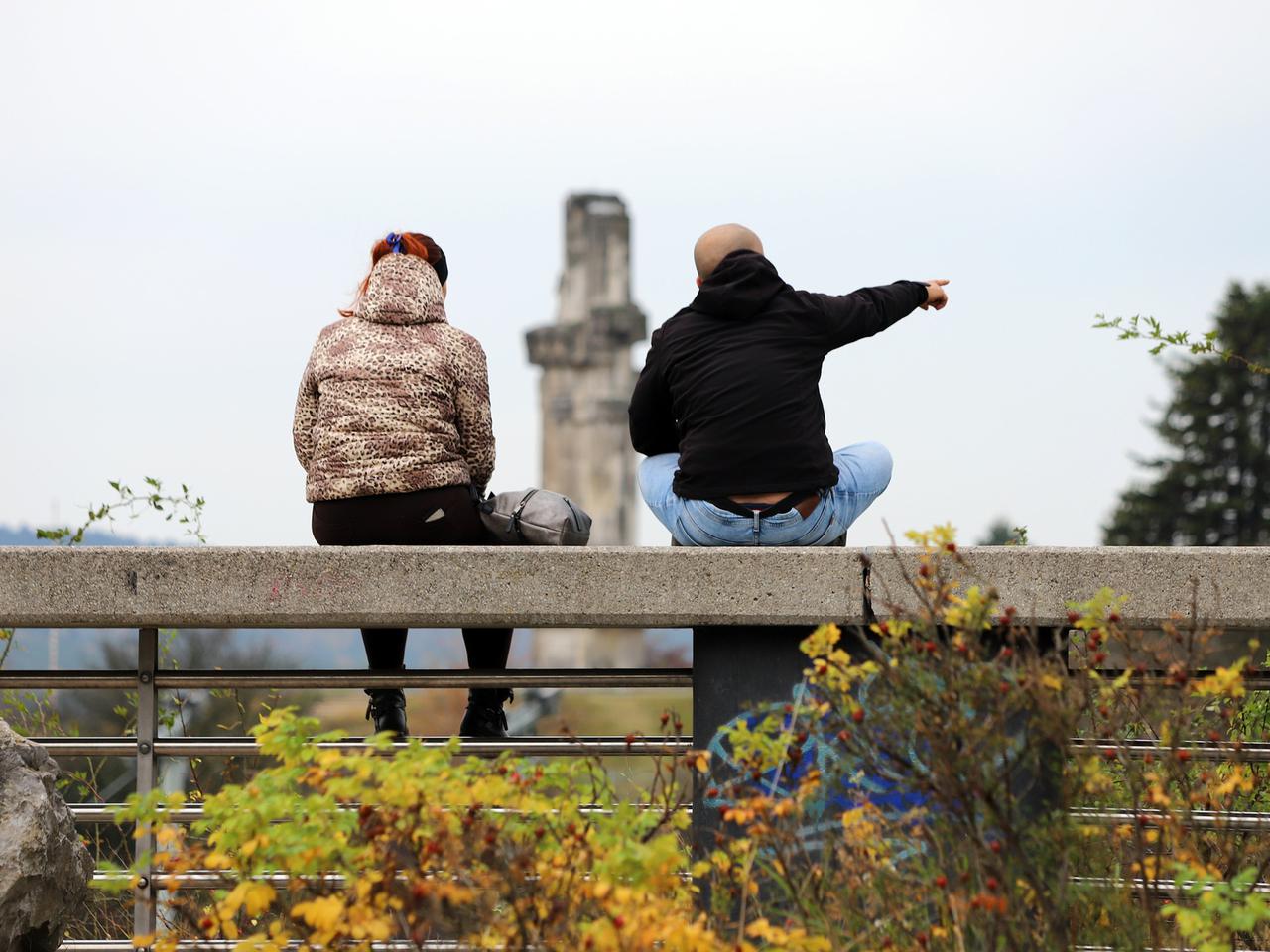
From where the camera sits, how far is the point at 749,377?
525cm

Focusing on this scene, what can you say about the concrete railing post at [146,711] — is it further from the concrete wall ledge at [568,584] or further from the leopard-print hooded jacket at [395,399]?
the leopard-print hooded jacket at [395,399]

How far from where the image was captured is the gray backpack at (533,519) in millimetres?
5348

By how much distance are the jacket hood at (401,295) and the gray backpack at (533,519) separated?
727mm

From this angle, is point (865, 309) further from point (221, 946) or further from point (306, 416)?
point (221, 946)

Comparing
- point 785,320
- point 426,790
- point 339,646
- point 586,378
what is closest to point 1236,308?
point 586,378

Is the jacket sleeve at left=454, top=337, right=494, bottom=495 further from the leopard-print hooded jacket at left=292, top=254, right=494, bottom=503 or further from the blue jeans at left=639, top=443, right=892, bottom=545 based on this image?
the blue jeans at left=639, top=443, right=892, bottom=545

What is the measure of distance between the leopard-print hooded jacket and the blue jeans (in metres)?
0.65

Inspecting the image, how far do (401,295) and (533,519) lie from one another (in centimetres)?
96

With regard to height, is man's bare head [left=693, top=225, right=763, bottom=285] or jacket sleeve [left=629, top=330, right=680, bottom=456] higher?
man's bare head [left=693, top=225, right=763, bottom=285]

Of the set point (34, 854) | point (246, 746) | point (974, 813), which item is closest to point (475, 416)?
point (246, 746)

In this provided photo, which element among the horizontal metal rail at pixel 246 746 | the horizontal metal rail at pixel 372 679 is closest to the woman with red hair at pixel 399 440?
the horizontal metal rail at pixel 372 679

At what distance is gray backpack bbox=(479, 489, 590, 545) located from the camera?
5.35m

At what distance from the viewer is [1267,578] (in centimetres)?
476

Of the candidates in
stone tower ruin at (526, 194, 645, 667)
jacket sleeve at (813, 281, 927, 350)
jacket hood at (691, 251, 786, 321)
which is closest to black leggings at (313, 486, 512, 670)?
jacket hood at (691, 251, 786, 321)
